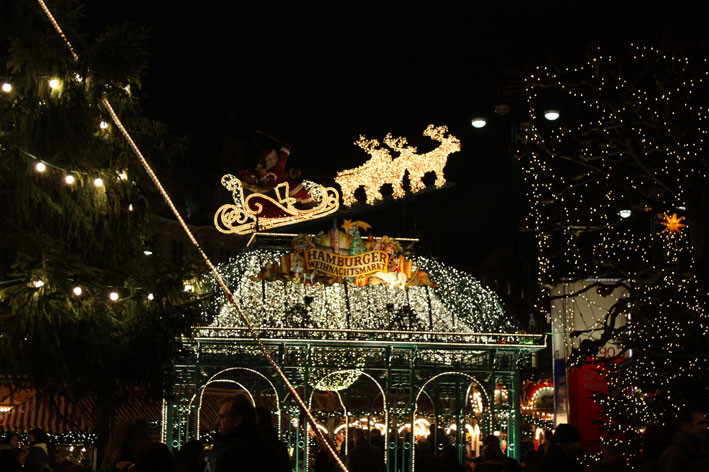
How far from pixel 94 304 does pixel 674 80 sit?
24.7 ft

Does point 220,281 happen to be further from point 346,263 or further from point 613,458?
point 346,263

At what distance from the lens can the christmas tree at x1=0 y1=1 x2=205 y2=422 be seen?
37.8ft

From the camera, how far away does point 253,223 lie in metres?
18.3

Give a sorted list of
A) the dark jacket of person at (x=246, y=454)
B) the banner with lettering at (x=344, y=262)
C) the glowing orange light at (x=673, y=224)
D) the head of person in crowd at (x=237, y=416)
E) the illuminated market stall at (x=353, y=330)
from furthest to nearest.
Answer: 1. the banner with lettering at (x=344, y=262)
2. the illuminated market stall at (x=353, y=330)
3. the glowing orange light at (x=673, y=224)
4. the head of person in crowd at (x=237, y=416)
5. the dark jacket of person at (x=246, y=454)

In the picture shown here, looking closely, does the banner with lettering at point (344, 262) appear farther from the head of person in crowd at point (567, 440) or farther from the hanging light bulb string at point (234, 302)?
the head of person in crowd at point (567, 440)

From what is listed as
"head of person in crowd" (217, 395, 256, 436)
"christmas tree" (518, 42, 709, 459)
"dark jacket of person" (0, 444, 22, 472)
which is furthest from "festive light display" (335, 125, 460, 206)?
"head of person in crowd" (217, 395, 256, 436)

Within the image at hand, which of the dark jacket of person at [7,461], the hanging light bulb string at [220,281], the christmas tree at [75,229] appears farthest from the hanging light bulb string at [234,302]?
the dark jacket of person at [7,461]

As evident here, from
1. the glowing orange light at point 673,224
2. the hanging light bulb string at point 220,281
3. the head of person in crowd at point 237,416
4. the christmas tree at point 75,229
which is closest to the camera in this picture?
the head of person in crowd at point 237,416

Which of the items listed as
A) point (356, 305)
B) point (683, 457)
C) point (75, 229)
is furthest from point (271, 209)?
point (683, 457)

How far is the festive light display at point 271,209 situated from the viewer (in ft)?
59.9

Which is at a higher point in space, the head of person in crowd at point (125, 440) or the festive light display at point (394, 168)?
the festive light display at point (394, 168)

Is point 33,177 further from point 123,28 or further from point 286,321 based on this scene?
point 286,321

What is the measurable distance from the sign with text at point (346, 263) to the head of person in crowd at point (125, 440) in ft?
33.9

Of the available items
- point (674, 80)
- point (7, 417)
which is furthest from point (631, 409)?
point (7, 417)
